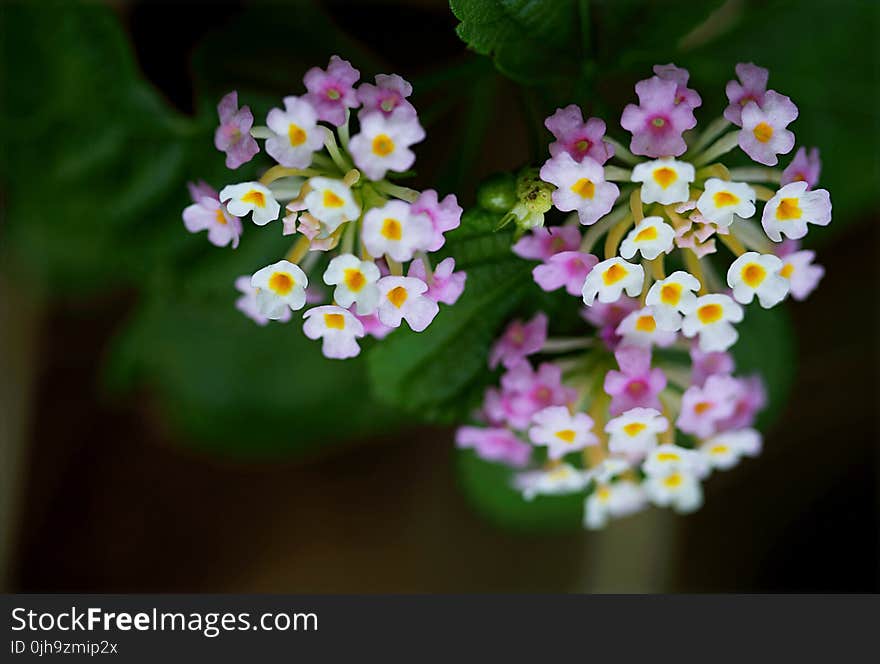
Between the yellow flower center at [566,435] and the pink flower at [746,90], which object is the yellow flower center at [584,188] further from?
the yellow flower center at [566,435]

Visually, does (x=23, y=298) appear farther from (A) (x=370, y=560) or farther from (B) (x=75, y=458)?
(A) (x=370, y=560)

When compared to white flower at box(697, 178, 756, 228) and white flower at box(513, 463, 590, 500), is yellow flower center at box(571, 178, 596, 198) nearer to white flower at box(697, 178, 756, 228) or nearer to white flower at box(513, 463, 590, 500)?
white flower at box(697, 178, 756, 228)

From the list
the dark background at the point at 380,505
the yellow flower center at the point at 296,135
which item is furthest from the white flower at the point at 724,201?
the dark background at the point at 380,505

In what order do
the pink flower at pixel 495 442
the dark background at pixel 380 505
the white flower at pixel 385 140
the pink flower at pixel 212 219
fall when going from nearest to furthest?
the white flower at pixel 385 140 < the pink flower at pixel 212 219 < the pink flower at pixel 495 442 < the dark background at pixel 380 505

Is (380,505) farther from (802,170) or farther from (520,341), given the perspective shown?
(802,170)

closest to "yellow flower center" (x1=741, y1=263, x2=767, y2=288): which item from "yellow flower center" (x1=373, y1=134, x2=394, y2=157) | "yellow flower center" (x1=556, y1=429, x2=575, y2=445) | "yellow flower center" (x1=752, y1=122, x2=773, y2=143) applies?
"yellow flower center" (x1=752, y1=122, x2=773, y2=143)

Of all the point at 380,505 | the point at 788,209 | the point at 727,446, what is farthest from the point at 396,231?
the point at 380,505
